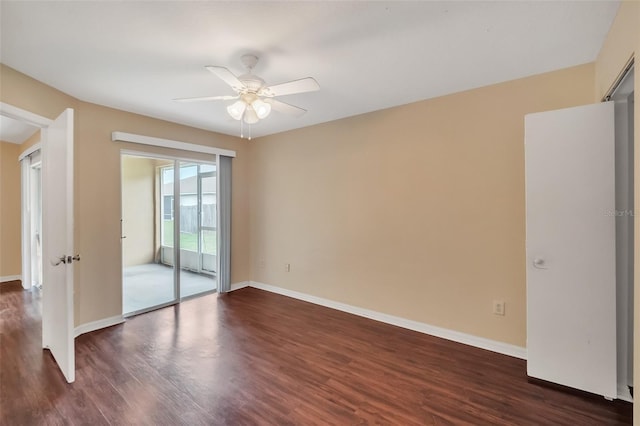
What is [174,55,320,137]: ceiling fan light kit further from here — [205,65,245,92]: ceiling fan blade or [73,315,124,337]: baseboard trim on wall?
[73,315,124,337]: baseboard trim on wall

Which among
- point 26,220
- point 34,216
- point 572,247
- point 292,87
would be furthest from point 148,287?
point 572,247

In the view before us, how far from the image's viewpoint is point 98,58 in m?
2.16

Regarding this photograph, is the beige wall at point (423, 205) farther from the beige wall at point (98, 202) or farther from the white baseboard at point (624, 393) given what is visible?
the beige wall at point (98, 202)

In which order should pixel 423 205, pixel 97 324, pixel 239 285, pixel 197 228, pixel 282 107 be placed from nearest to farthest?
pixel 282 107 → pixel 423 205 → pixel 97 324 → pixel 197 228 → pixel 239 285

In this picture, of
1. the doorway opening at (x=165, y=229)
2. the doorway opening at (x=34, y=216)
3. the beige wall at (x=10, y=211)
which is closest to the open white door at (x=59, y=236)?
the doorway opening at (x=165, y=229)

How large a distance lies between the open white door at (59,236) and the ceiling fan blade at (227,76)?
1.29 m

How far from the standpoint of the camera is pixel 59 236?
2.30 metres

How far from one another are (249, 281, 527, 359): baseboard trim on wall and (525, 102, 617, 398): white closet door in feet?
1.44

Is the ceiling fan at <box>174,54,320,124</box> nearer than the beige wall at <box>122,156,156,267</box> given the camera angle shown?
Yes

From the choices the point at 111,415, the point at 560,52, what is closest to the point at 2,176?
the point at 111,415

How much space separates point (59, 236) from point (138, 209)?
160cm

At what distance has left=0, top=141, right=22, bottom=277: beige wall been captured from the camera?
5016 millimetres

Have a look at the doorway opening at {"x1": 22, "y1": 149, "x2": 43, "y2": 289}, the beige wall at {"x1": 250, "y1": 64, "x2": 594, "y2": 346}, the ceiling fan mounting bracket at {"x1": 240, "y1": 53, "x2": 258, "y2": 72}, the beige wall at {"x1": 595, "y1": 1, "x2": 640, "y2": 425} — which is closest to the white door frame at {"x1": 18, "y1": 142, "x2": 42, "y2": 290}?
the doorway opening at {"x1": 22, "y1": 149, "x2": 43, "y2": 289}

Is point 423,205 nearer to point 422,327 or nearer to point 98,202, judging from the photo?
point 422,327
